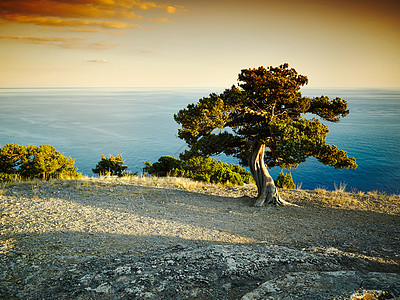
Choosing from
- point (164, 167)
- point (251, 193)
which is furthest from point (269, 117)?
point (164, 167)

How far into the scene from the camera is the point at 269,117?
482 inches

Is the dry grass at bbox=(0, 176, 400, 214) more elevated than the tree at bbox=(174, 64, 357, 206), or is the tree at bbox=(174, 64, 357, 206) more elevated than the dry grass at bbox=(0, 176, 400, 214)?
the tree at bbox=(174, 64, 357, 206)

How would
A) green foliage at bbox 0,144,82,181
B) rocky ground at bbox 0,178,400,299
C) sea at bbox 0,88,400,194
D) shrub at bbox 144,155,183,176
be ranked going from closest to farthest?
rocky ground at bbox 0,178,400,299 < green foliage at bbox 0,144,82,181 < shrub at bbox 144,155,183,176 < sea at bbox 0,88,400,194

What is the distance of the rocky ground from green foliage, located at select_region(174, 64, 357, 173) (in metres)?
3.06

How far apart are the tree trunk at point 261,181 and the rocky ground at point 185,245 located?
0.72 metres

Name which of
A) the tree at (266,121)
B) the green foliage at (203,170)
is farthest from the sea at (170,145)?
the tree at (266,121)

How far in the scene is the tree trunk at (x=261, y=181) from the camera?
13234 millimetres

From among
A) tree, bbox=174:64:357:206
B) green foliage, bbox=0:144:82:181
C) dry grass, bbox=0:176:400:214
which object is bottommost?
dry grass, bbox=0:176:400:214

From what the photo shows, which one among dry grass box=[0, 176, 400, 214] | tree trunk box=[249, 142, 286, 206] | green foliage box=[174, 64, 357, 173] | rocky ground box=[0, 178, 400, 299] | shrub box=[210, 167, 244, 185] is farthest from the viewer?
shrub box=[210, 167, 244, 185]

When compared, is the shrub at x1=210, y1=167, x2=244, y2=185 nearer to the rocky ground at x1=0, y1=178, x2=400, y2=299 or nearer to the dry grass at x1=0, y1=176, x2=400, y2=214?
the dry grass at x1=0, y1=176, x2=400, y2=214

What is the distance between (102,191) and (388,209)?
1545 centimetres

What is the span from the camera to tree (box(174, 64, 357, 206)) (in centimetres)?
1069

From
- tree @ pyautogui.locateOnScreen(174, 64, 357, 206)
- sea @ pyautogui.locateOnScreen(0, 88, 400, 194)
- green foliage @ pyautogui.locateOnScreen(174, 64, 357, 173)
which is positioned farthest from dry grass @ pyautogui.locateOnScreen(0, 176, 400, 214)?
sea @ pyautogui.locateOnScreen(0, 88, 400, 194)

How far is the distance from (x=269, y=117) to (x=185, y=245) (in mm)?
8011
